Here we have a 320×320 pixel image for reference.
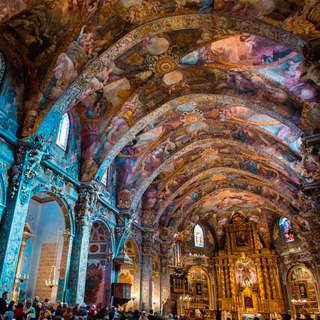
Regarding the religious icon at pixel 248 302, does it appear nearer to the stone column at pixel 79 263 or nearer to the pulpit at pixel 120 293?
the pulpit at pixel 120 293

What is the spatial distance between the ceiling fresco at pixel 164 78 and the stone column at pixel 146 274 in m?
4.11

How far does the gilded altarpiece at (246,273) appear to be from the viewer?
3039 cm

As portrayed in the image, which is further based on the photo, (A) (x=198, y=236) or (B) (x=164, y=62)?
(A) (x=198, y=236)

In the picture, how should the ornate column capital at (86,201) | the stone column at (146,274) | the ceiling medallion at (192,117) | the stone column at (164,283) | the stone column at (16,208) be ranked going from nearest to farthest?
the stone column at (16,208) < the ornate column capital at (86,201) < the ceiling medallion at (192,117) < the stone column at (146,274) < the stone column at (164,283)

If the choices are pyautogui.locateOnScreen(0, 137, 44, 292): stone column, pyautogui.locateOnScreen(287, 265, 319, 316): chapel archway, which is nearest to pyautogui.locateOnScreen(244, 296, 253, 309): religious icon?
pyautogui.locateOnScreen(287, 265, 319, 316): chapel archway

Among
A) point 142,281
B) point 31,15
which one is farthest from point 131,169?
point 31,15

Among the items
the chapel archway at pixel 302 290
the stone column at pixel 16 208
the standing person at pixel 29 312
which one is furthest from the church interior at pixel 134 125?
the chapel archway at pixel 302 290

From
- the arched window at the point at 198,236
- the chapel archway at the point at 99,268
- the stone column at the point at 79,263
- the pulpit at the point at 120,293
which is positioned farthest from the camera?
the arched window at the point at 198,236

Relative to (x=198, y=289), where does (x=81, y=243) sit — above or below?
above

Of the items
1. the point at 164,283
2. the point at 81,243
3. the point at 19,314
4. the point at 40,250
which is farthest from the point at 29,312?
the point at 164,283

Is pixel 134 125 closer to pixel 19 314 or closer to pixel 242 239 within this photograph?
pixel 19 314

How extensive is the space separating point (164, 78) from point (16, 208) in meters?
8.29

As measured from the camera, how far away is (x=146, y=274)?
20.3m

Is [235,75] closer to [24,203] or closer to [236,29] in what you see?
[236,29]
